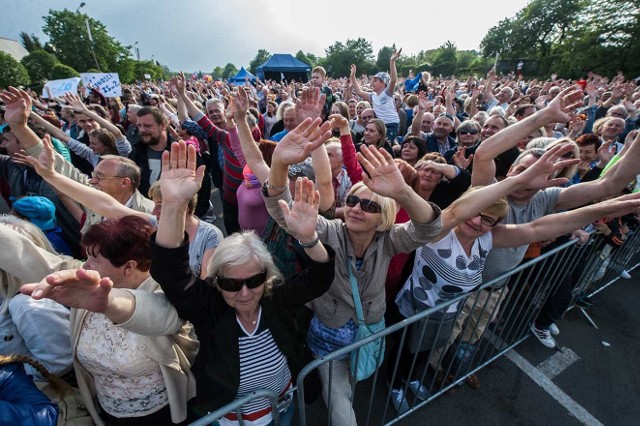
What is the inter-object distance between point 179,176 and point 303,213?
0.69m

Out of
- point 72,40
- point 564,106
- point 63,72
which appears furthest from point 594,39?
point 72,40

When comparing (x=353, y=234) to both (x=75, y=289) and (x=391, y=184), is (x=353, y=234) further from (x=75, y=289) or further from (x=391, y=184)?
(x=75, y=289)

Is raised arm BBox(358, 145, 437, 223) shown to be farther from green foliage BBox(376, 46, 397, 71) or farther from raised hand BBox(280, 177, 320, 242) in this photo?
green foliage BBox(376, 46, 397, 71)

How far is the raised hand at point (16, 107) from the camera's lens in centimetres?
300

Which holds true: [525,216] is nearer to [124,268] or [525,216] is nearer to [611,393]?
[611,393]

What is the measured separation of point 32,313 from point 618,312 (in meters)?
6.26

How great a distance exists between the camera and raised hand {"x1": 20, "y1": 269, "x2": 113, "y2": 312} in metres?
1.08

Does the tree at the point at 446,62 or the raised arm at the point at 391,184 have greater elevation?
the tree at the point at 446,62

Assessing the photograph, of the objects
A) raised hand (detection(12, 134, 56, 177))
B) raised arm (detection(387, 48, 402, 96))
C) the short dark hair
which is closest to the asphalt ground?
raised hand (detection(12, 134, 56, 177))

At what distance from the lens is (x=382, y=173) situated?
171cm

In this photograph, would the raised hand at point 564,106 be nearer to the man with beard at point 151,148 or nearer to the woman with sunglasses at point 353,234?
the woman with sunglasses at point 353,234

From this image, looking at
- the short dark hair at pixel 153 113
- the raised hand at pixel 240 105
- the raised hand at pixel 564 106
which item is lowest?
the short dark hair at pixel 153 113

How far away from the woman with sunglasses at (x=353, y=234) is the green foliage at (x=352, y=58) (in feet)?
241

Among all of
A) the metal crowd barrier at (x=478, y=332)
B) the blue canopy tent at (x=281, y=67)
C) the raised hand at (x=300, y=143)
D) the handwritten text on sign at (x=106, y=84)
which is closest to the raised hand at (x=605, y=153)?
the metal crowd barrier at (x=478, y=332)
